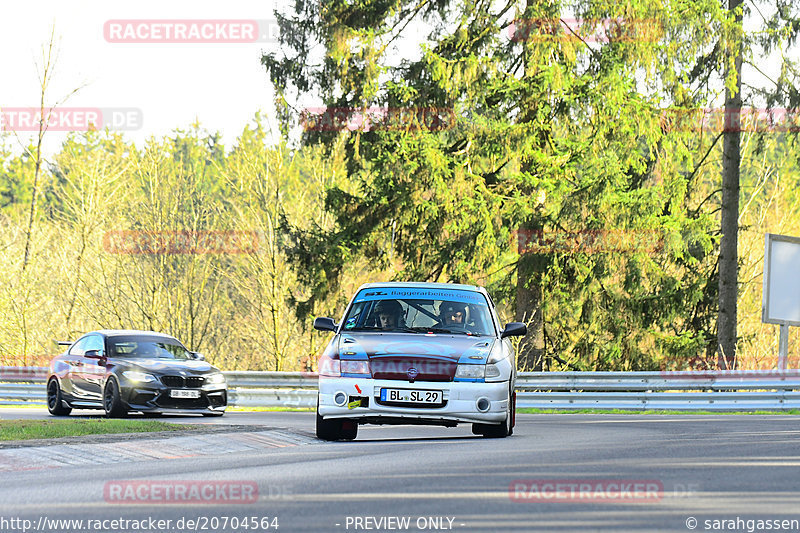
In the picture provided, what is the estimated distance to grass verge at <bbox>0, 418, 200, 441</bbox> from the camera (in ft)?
46.5

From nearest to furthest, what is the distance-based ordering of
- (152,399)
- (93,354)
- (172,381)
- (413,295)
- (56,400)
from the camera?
1. (413,295)
2. (152,399)
3. (172,381)
4. (93,354)
5. (56,400)

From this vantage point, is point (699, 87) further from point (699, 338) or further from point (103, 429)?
point (103, 429)

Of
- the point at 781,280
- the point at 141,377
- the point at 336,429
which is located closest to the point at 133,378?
the point at 141,377

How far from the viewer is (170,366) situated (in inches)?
782

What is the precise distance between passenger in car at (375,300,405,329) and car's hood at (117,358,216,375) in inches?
272

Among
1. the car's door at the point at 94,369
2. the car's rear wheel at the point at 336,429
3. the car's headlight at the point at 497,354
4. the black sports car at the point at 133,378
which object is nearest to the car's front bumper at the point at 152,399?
the black sports car at the point at 133,378

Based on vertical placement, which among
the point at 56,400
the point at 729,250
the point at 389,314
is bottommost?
the point at 56,400

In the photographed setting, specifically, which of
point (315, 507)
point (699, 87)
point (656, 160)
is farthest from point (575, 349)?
point (315, 507)

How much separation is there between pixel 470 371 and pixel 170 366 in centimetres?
849

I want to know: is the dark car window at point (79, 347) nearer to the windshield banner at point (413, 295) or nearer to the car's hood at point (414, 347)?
the windshield banner at point (413, 295)

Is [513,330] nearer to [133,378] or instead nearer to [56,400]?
[133,378]

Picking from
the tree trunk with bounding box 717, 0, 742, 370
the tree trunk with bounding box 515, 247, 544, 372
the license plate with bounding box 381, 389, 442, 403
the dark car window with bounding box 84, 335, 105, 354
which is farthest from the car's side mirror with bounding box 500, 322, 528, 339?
the tree trunk with bounding box 515, 247, 544, 372

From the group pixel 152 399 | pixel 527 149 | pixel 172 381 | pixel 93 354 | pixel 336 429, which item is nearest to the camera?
pixel 336 429

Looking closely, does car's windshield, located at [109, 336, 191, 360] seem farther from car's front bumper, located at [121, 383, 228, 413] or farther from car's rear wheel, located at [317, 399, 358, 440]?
car's rear wheel, located at [317, 399, 358, 440]
